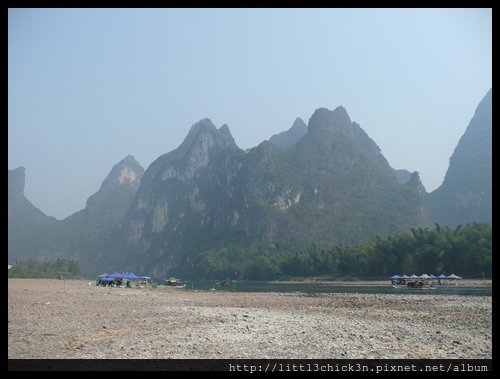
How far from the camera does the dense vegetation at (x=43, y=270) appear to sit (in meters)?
102

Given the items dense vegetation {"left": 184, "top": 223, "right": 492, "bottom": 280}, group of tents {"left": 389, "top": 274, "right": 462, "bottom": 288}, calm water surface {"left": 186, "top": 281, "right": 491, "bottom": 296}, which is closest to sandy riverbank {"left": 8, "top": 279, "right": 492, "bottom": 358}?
calm water surface {"left": 186, "top": 281, "right": 491, "bottom": 296}

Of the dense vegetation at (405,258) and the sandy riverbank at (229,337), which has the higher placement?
the sandy riverbank at (229,337)

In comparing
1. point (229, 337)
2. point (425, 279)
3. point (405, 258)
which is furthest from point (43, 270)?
point (229, 337)

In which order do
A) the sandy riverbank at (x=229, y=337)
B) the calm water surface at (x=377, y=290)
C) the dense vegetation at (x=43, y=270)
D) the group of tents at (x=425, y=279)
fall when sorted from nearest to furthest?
the sandy riverbank at (x=229, y=337) → the calm water surface at (x=377, y=290) → the group of tents at (x=425, y=279) → the dense vegetation at (x=43, y=270)

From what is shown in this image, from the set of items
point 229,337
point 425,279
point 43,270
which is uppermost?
point 229,337

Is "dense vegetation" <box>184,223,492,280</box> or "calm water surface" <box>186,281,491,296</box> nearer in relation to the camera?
"calm water surface" <box>186,281,491,296</box>

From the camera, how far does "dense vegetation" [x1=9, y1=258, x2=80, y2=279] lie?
102m

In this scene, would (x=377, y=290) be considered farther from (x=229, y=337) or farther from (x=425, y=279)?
(x=229, y=337)

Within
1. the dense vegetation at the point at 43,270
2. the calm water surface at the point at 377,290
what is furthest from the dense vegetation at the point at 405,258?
the dense vegetation at the point at 43,270

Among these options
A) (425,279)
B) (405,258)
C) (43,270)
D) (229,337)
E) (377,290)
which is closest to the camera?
(229,337)

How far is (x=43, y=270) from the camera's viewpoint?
113312 mm

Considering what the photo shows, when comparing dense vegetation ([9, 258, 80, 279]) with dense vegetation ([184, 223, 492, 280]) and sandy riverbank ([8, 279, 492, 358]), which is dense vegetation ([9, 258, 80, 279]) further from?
sandy riverbank ([8, 279, 492, 358])

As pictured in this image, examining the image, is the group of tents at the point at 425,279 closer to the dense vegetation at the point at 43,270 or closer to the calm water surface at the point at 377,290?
the calm water surface at the point at 377,290
